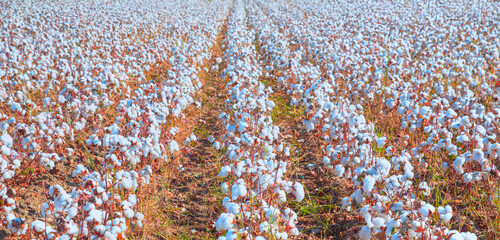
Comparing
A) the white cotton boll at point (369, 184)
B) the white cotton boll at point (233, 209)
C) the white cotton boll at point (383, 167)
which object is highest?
the white cotton boll at point (383, 167)

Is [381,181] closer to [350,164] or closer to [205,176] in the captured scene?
[350,164]

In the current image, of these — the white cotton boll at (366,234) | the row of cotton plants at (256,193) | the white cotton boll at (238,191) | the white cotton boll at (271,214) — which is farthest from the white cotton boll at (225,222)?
the white cotton boll at (366,234)

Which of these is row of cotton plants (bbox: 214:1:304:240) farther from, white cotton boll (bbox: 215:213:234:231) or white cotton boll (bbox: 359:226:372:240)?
white cotton boll (bbox: 359:226:372:240)

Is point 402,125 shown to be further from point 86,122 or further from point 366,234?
point 86,122

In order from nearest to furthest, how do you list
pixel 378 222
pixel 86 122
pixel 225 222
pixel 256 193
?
pixel 225 222 → pixel 378 222 → pixel 256 193 → pixel 86 122

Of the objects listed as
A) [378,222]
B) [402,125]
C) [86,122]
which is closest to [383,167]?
[378,222]

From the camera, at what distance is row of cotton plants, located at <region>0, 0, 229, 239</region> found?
2617 mm

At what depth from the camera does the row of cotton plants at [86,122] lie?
8.59 feet

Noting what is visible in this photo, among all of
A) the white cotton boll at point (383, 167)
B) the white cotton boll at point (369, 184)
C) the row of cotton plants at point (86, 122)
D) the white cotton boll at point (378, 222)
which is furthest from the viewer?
the white cotton boll at point (383, 167)

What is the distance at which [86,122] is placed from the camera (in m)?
5.62

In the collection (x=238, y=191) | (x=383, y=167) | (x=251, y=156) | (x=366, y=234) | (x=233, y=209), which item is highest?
(x=251, y=156)

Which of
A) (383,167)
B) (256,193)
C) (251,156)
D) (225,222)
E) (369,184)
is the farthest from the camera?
(251,156)

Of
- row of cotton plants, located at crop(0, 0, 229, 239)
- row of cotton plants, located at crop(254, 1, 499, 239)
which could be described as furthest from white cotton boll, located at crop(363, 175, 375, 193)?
row of cotton plants, located at crop(0, 0, 229, 239)

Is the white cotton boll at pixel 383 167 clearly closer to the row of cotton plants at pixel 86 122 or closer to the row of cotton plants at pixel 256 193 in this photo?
the row of cotton plants at pixel 256 193
